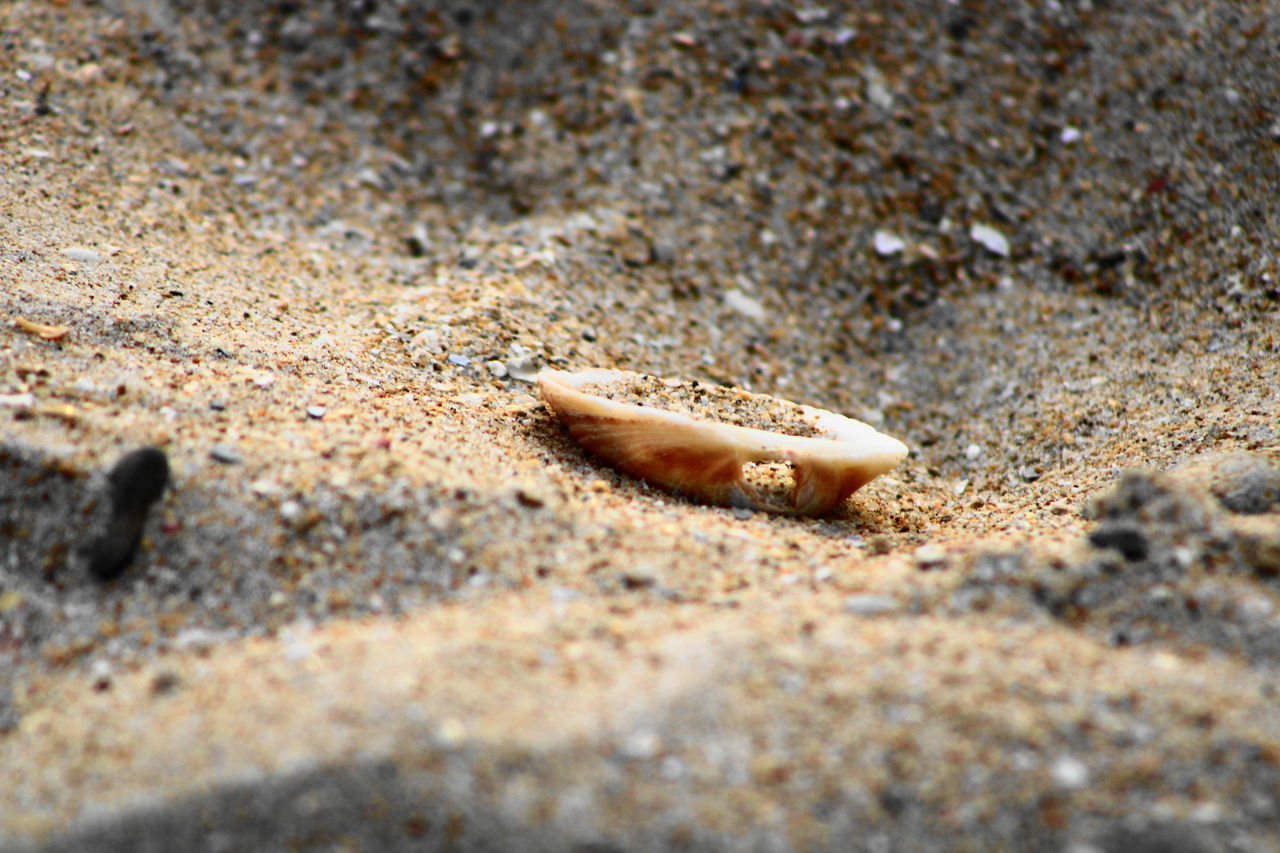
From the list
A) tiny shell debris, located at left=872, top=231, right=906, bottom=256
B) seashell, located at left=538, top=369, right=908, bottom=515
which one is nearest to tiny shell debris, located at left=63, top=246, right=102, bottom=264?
seashell, located at left=538, top=369, right=908, bottom=515

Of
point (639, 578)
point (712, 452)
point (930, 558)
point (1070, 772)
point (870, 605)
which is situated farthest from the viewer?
point (712, 452)

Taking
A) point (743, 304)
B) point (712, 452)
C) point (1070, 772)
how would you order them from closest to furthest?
point (1070, 772) → point (712, 452) → point (743, 304)

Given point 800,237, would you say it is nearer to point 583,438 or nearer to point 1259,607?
point 583,438

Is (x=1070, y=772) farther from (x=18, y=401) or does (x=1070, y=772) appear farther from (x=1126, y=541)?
(x=18, y=401)

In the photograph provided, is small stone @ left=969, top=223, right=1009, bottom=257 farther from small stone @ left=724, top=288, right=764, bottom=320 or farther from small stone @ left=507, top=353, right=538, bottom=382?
small stone @ left=507, top=353, right=538, bottom=382

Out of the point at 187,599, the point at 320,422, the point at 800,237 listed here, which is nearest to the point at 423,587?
the point at 187,599

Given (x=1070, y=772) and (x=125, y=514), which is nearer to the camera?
(x=1070, y=772)

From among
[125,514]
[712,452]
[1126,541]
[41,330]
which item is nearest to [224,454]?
[125,514]
